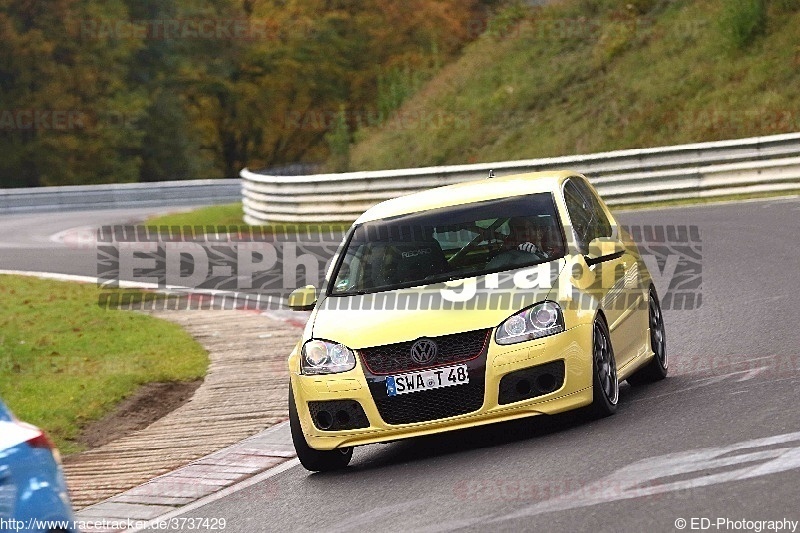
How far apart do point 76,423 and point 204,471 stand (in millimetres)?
2490

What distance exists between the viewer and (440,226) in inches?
397

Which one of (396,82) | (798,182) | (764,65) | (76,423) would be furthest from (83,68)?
(76,423)

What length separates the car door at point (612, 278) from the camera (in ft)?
31.4

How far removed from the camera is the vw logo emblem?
28.5ft

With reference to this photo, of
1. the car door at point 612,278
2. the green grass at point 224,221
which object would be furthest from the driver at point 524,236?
the green grass at point 224,221

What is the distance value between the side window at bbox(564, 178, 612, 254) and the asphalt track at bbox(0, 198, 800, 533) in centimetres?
112

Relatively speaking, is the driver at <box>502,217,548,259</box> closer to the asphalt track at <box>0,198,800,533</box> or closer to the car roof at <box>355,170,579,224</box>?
the car roof at <box>355,170,579,224</box>

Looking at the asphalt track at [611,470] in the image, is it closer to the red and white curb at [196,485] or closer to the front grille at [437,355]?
the red and white curb at [196,485]

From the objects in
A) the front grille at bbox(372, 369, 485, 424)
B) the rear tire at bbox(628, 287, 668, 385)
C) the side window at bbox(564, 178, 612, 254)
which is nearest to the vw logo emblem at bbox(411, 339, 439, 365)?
the front grille at bbox(372, 369, 485, 424)

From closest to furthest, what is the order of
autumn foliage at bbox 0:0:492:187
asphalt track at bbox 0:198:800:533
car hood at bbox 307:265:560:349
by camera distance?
asphalt track at bbox 0:198:800:533 → car hood at bbox 307:265:560:349 → autumn foliage at bbox 0:0:492:187

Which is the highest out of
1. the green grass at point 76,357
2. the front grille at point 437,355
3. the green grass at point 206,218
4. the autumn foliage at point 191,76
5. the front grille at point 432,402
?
the front grille at point 437,355

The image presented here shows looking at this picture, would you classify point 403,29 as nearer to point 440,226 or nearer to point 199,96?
point 199,96

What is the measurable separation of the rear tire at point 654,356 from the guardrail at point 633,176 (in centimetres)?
1442

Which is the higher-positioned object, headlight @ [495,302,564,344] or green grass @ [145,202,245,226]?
headlight @ [495,302,564,344]
